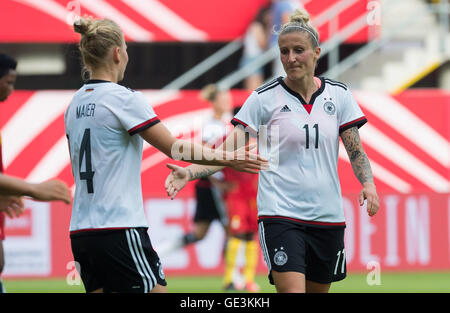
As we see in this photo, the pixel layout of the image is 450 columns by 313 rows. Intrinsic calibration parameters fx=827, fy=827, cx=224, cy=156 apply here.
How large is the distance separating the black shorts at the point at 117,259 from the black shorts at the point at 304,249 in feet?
3.09

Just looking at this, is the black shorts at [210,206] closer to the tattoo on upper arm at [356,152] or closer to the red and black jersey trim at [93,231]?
the tattoo on upper arm at [356,152]

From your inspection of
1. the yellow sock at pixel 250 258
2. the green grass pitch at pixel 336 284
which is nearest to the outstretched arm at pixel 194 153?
the green grass pitch at pixel 336 284

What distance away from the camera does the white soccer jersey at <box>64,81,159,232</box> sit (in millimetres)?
4309

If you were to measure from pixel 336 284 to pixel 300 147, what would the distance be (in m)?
5.01

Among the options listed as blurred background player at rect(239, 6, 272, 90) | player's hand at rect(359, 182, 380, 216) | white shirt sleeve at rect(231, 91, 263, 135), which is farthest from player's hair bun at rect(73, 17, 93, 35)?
blurred background player at rect(239, 6, 272, 90)

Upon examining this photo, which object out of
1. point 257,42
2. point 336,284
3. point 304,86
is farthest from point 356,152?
point 257,42

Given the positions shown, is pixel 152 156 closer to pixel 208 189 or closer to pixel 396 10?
pixel 208 189

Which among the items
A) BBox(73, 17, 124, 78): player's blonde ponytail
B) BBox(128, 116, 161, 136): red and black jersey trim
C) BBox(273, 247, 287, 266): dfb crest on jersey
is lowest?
BBox(273, 247, 287, 266): dfb crest on jersey

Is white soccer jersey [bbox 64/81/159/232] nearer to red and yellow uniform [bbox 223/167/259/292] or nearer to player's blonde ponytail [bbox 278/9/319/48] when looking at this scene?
player's blonde ponytail [bbox 278/9/319/48]

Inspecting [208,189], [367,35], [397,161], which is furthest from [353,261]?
[367,35]

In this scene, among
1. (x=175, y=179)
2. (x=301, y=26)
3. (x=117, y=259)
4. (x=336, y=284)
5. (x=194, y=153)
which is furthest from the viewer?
(x=336, y=284)

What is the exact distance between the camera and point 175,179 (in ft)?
16.1

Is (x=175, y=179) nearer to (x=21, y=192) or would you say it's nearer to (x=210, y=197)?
(x=21, y=192)

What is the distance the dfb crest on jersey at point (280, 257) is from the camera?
4.98m
